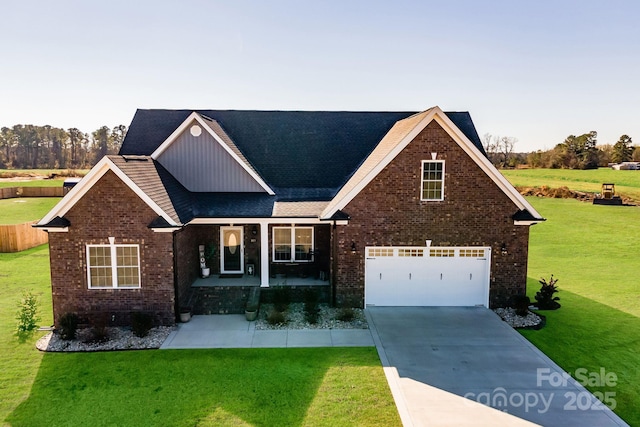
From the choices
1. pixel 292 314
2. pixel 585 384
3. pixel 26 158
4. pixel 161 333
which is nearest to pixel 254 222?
pixel 292 314

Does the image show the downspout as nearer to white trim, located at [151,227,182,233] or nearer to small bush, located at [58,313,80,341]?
white trim, located at [151,227,182,233]

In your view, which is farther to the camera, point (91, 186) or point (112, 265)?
point (112, 265)

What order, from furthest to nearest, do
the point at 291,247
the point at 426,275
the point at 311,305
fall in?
the point at 291,247
the point at 426,275
the point at 311,305

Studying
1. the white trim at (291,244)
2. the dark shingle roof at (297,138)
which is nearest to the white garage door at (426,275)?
the white trim at (291,244)

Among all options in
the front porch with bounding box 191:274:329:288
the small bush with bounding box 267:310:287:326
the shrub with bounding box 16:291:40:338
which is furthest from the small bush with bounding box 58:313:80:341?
the small bush with bounding box 267:310:287:326

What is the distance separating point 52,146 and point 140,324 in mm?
107451

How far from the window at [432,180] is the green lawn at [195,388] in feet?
19.7

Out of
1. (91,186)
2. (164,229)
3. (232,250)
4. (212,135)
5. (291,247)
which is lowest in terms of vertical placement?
(232,250)

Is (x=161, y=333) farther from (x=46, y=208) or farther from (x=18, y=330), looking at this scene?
(x=46, y=208)

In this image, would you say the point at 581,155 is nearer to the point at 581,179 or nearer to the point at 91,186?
the point at 581,179

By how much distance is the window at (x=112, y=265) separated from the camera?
1352 centimetres

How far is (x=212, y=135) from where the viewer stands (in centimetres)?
1697

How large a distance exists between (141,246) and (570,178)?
234 feet

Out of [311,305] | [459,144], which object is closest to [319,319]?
[311,305]
